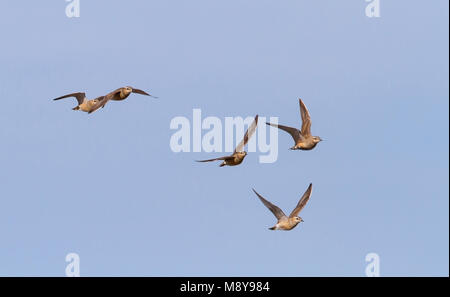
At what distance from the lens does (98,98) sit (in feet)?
164

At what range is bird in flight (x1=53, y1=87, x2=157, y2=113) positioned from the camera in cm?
4648

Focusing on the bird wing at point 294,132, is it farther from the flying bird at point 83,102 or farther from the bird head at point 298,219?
the flying bird at point 83,102

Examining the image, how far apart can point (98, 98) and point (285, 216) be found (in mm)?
10588

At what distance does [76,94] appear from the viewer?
169ft

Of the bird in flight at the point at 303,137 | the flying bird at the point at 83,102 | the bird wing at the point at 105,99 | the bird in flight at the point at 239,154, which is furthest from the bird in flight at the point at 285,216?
the flying bird at the point at 83,102

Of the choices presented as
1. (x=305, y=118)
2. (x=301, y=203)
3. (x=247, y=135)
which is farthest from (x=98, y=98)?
(x=301, y=203)

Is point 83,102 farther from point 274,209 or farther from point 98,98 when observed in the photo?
point 274,209

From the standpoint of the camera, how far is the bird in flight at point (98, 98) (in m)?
46.5

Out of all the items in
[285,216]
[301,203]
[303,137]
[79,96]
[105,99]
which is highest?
[79,96]

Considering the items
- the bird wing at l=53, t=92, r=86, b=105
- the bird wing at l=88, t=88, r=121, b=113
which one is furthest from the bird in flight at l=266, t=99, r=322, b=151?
the bird wing at l=53, t=92, r=86, b=105
